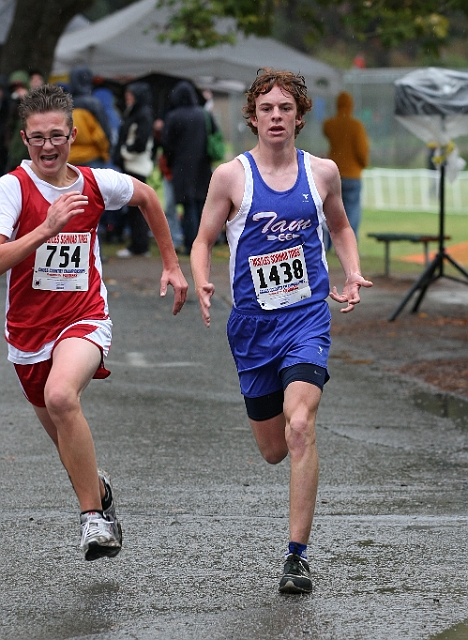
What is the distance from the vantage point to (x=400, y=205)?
2802 centimetres

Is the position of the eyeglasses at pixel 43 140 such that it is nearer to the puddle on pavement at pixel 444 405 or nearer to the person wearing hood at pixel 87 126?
the puddle on pavement at pixel 444 405

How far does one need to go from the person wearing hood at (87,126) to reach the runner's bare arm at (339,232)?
399 inches

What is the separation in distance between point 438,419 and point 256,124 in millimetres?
3503

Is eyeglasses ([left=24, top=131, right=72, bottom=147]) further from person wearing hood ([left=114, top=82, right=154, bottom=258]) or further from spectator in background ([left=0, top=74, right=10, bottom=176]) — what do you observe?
spectator in background ([left=0, top=74, right=10, bottom=176])

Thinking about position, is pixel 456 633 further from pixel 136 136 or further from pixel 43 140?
pixel 136 136

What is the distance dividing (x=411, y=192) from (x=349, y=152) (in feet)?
43.3

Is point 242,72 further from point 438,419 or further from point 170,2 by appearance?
point 438,419

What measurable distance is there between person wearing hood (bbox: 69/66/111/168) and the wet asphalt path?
649 cm

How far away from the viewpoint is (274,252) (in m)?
5.10

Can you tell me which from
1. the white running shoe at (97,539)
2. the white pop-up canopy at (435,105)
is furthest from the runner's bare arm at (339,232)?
the white pop-up canopy at (435,105)

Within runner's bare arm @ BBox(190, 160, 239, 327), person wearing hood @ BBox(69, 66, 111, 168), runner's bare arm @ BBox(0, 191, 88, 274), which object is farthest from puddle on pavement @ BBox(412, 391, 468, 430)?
person wearing hood @ BBox(69, 66, 111, 168)

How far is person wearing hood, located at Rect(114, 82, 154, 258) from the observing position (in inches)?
635

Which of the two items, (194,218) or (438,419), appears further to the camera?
(194,218)

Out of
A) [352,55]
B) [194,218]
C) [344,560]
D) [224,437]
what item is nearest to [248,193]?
[344,560]
